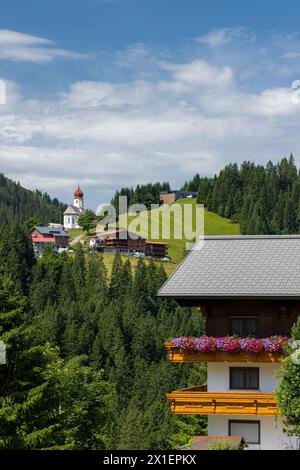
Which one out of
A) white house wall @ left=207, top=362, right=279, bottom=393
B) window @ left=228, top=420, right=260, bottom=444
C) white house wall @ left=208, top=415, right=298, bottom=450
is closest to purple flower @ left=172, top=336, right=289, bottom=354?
white house wall @ left=207, top=362, right=279, bottom=393

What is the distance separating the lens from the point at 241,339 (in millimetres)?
31797

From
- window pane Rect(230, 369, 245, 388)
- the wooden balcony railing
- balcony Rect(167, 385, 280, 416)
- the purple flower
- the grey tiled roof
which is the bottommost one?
balcony Rect(167, 385, 280, 416)

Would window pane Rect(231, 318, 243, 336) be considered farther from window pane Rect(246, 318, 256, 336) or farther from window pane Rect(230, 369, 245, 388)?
window pane Rect(230, 369, 245, 388)

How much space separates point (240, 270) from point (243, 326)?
2.23m

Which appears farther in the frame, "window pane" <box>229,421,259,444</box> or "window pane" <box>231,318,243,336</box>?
"window pane" <box>231,318,243,336</box>

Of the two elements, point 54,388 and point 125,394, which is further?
point 125,394

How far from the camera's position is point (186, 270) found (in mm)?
33969

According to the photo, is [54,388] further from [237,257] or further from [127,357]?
[127,357]

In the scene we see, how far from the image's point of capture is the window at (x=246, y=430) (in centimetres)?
3222

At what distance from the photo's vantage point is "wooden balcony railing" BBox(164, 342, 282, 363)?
31.5 metres

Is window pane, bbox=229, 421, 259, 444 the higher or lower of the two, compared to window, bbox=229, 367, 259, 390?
lower

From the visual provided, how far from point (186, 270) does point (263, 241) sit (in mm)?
3677

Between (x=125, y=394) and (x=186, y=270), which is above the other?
(x=186, y=270)
